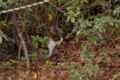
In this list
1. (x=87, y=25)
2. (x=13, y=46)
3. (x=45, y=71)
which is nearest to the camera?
(x=87, y=25)

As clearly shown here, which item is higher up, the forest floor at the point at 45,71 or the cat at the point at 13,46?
the cat at the point at 13,46

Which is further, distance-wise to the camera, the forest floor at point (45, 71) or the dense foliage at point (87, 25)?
the forest floor at point (45, 71)

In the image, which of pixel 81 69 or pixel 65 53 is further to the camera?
pixel 65 53

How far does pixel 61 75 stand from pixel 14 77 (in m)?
0.96

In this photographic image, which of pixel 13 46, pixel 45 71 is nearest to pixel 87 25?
pixel 45 71

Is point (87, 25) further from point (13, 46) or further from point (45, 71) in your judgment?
point (13, 46)

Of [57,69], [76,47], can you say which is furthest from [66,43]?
[57,69]

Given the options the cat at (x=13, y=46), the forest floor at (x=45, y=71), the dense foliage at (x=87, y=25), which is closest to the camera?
the dense foliage at (x=87, y=25)

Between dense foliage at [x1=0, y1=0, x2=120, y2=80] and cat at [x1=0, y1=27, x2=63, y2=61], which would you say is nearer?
dense foliage at [x1=0, y1=0, x2=120, y2=80]

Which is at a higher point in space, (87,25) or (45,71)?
(87,25)

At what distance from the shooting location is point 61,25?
4246mm

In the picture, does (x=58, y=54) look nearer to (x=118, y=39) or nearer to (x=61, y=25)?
(x=61, y=25)

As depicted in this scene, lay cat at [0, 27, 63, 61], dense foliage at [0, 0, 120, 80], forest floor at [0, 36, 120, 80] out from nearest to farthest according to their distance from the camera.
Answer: dense foliage at [0, 0, 120, 80], forest floor at [0, 36, 120, 80], cat at [0, 27, 63, 61]

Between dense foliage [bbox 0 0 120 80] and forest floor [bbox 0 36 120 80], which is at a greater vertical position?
dense foliage [bbox 0 0 120 80]
